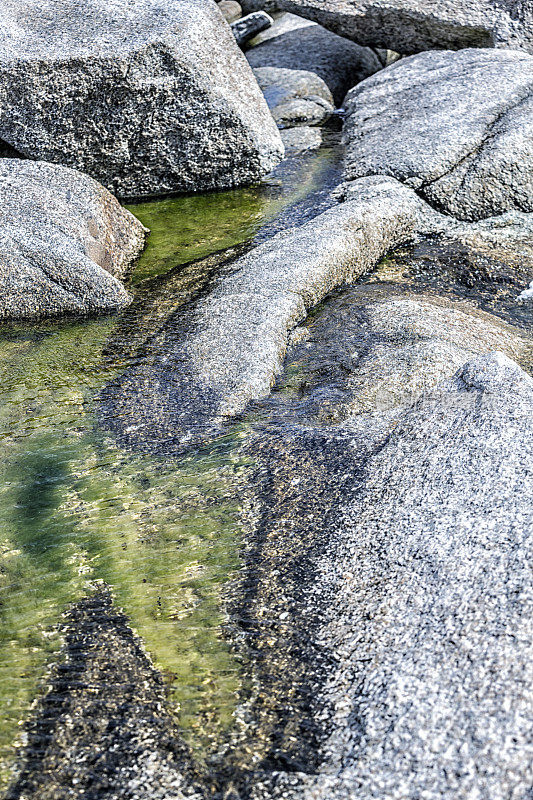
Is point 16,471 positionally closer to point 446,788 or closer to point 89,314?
point 89,314

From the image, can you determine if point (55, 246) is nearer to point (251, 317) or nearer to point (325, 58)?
point (251, 317)

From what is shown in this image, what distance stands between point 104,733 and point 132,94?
5625 millimetres

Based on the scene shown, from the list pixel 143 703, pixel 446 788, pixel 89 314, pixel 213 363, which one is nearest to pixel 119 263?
pixel 89 314

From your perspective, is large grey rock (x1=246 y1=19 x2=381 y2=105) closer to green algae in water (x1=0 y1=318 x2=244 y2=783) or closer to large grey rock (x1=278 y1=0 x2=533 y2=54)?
large grey rock (x1=278 y1=0 x2=533 y2=54)

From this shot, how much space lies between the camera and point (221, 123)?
680 centimetres

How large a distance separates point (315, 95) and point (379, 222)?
14.4 feet

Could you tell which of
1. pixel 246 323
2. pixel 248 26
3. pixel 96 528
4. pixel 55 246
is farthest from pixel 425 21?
pixel 96 528

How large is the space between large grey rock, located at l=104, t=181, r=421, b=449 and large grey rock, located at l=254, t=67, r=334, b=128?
3.24 meters

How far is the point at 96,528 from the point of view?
313cm

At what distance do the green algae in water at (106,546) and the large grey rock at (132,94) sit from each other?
329 centimetres

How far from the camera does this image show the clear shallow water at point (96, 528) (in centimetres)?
242

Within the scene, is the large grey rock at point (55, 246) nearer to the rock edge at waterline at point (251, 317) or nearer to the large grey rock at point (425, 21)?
the rock edge at waterline at point (251, 317)

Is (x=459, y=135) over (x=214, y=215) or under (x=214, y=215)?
over

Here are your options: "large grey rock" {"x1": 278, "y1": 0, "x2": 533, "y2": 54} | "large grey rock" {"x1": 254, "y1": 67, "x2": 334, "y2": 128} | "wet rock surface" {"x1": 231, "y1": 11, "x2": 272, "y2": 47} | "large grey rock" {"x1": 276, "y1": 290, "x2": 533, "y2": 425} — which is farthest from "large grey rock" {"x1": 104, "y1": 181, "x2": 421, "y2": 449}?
"wet rock surface" {"x1": 231, "y1": 11, "x2": 272, "y2": 47}
